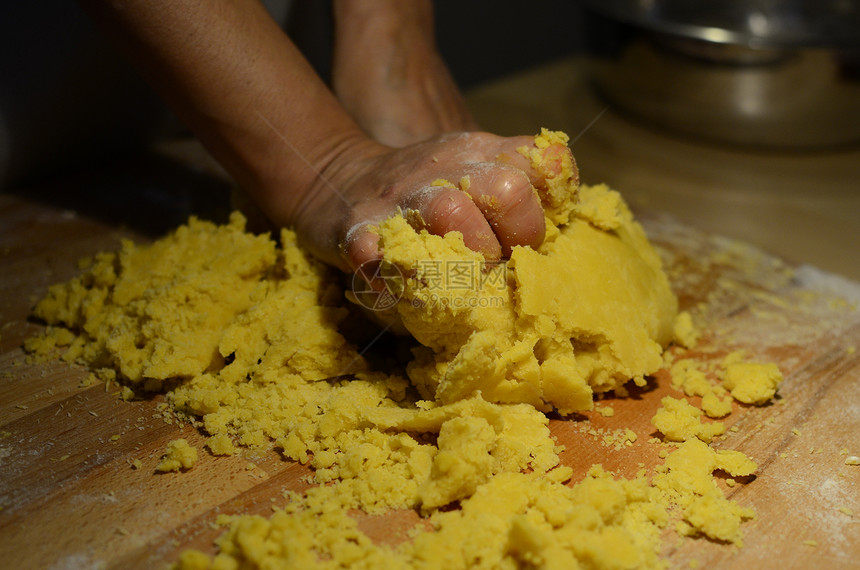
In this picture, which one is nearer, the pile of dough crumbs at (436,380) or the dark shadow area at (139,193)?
the pile of dough crumbs at (436,380)

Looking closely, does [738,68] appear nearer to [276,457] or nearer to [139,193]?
[139,193]

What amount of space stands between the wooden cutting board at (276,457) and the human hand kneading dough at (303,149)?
28 centimetres

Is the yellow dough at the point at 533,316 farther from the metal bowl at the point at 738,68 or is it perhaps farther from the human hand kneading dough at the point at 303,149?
the metal bowl at the point at 738,68

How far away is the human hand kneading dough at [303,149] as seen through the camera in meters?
0.93

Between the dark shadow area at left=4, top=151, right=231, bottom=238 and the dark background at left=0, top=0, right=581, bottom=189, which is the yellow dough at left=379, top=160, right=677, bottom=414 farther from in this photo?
the dark background at left=0, top=0, right=581, bottom=189

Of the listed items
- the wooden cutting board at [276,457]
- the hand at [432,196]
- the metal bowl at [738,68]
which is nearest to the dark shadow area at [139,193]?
the wooden cutting board at [276,457]

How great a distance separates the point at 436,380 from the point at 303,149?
44 cm

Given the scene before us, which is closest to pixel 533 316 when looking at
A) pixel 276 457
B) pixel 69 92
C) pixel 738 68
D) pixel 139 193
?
pixel 276 457

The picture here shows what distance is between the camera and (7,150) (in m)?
1.51

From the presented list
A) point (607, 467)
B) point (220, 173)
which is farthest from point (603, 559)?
point (220, 173)

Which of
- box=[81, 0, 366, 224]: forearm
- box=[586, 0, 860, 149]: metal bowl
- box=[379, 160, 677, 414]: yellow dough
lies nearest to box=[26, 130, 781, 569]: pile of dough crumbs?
box=[379, 160, 677, 414]: yellow dough

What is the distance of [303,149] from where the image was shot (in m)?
1.15

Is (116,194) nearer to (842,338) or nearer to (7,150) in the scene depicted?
(7,150)

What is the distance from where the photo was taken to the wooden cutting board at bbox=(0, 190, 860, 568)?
79 centimetres
